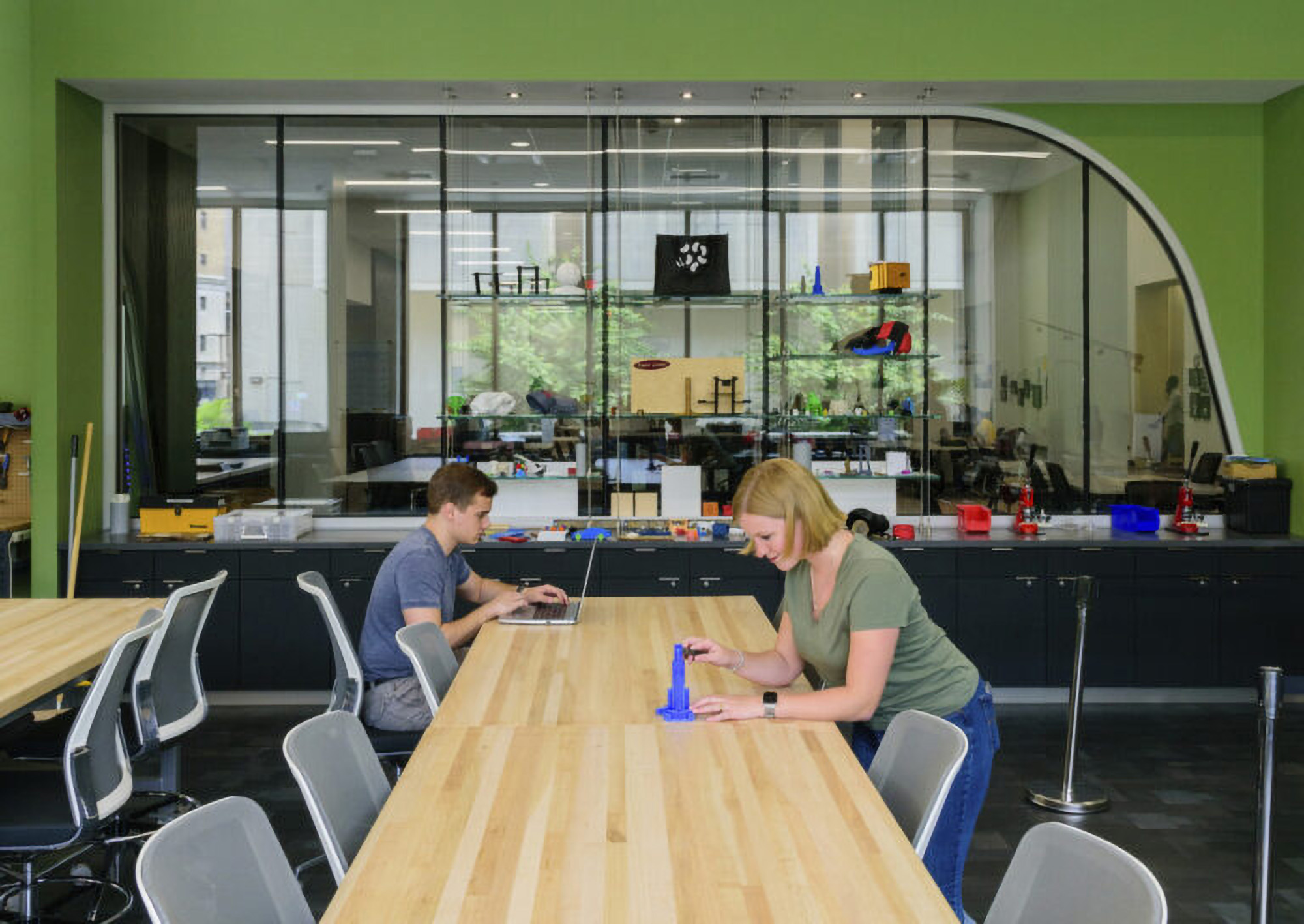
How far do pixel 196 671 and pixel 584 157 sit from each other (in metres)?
4.23

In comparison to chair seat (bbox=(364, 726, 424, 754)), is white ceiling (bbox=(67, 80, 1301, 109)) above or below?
above

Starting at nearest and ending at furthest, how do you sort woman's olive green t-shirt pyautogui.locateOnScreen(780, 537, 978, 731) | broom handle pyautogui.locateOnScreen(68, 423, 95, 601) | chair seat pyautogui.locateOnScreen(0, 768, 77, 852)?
woman's olive green t-shirt pyautogui.locateOnScreen(780, 537, 978, 731) < chair seat pyautogui.locateOnScreen(0, 768, 77, 852) < broom handle pyautogui.locateOnScreen(68, 423, 95, 601)

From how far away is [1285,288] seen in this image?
7645 millimetres

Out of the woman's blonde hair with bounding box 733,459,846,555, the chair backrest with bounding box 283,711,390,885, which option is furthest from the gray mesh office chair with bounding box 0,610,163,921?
the woman's blonde hair with bounding box 733,459,846,555

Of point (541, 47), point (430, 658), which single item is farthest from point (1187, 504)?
point (430, 658)

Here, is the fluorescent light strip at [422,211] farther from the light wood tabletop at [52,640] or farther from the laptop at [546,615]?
the laptop at [546,615]

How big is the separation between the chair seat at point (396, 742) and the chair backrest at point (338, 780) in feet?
4.34

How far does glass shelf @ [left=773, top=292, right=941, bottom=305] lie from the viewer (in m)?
7.93

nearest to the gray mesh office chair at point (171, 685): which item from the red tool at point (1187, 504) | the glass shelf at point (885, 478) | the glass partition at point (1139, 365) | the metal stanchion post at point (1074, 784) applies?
the metal stanchion post at point (1074, 784)

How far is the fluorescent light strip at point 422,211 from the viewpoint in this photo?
26.0 feet

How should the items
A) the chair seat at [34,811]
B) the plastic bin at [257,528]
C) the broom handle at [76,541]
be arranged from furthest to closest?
1. the plastic bin at [257,528]
2. the broom handle at [76,541]
3. the chair seat at [34,811]

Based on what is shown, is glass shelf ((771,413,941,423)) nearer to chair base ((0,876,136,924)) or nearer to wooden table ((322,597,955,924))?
wooden table ((322,597,955,924))

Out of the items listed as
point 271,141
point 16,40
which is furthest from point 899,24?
point 16,40

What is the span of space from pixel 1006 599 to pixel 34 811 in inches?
204
